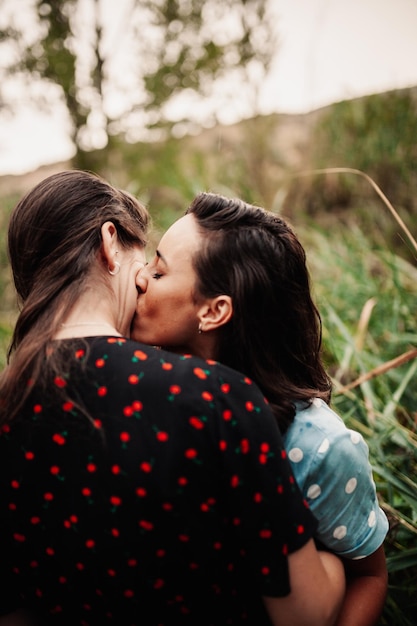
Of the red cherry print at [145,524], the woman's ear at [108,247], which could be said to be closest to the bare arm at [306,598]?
the red cherry print at [145,524]

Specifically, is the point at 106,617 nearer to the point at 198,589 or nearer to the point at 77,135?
the point at 198,589

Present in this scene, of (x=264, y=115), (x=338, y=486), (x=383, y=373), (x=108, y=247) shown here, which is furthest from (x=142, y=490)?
(x=264, y=115)

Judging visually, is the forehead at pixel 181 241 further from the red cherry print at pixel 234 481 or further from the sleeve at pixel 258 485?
the red cherry print at pixel 234 481

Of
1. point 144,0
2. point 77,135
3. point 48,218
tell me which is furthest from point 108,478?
point 144,0

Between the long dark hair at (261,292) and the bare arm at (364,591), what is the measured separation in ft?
1.29

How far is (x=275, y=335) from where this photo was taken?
1.30 meters

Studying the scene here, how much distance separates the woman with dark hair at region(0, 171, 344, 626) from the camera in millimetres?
906

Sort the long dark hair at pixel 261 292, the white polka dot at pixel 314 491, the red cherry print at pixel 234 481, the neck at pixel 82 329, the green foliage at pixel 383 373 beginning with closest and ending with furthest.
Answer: the red cherry print at pixel 234 481 < the neck at pixel 82 329 < the white polka dot at pixel 314 491 < the long dark hair at pixel 261 292 < the green foliage at pixel 383 373

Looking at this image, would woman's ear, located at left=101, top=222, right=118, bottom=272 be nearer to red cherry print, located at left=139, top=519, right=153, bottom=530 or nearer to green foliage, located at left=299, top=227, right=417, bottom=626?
red cherry print, located at left=139, top=519, right=153, bottom=530

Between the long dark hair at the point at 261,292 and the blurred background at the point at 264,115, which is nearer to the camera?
the long dark hair at the point at 261,292

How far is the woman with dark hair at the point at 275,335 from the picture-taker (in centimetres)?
115

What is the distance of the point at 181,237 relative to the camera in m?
1.34

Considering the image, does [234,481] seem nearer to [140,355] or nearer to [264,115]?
[140,355]

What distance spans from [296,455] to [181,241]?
600mm
